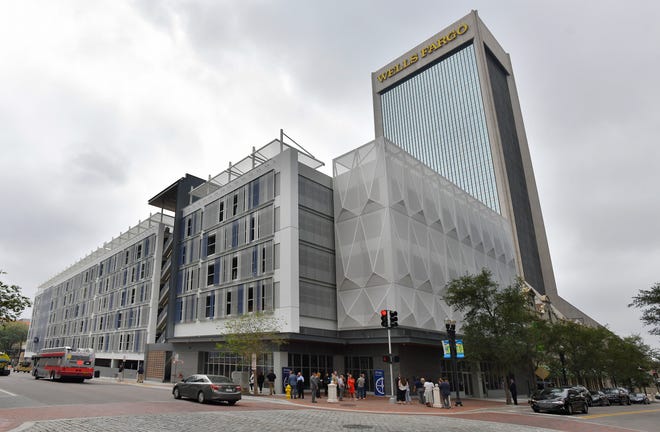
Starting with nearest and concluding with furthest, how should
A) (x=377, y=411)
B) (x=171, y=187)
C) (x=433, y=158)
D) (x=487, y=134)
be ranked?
1. (x=377, y=411)
2. (x=171, y=187)
3. (x=487, y=134)
4. (x=433, y=158)

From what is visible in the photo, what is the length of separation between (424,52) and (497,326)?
10243 centimetres

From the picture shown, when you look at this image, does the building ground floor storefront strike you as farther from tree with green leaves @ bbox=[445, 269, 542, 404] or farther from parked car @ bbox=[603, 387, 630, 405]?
parked car @ bbox=[603, 387, 630, 405]

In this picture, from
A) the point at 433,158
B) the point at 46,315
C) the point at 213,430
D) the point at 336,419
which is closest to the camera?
the point at 213,430

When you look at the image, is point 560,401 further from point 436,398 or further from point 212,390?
point 212,390

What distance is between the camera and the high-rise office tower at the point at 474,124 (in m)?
99.9

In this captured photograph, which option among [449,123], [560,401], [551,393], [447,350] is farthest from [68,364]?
[449,123]

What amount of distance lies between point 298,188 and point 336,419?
22634 millimetres

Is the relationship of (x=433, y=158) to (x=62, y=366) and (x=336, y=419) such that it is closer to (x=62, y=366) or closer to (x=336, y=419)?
(x=62, y=366)

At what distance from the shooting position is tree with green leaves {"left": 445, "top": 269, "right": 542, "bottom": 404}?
29653 mm

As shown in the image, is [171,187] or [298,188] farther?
[171,187]

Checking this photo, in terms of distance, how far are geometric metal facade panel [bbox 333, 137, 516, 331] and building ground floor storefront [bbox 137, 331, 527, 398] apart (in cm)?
190

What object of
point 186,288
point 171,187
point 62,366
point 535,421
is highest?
point 171,187

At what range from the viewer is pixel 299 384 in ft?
91.0

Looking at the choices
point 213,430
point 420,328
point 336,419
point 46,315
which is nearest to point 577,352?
point 420,328
